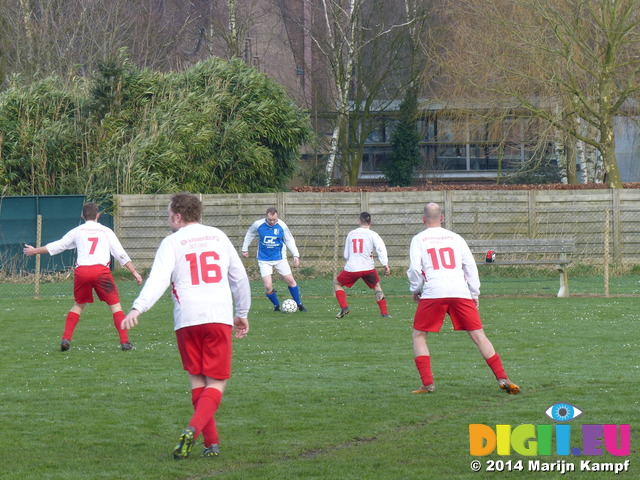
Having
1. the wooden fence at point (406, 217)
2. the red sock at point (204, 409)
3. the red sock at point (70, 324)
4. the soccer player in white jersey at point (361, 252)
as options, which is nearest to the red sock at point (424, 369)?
the red sock at point (204, 409)

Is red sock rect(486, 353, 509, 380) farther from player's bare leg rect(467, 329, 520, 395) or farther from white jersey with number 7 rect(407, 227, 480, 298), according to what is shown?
white jersey with number 7 rect(407, 227, 480, 298)

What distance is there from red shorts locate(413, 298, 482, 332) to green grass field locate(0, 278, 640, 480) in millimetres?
643

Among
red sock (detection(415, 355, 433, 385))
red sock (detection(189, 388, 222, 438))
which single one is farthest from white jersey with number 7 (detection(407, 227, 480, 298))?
red sock (detection(189, 388, 222, 438))

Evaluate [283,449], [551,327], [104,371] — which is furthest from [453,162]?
[283,449]

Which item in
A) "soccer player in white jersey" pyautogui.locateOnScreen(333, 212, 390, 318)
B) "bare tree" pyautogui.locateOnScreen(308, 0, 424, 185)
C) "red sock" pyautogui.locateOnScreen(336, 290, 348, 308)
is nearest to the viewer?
"soccer player in white jersey" pyautogui.locateOnScreen(333, 212, 390, 318)

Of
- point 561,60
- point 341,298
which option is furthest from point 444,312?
point 561,60

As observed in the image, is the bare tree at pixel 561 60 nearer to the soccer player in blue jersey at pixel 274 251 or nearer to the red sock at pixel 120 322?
the soccer player in blue jersey at pixel 274 251

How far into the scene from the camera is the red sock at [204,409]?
21.0ft

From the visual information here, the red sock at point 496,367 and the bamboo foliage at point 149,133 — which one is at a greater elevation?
the bamboo foliage at point 149,133

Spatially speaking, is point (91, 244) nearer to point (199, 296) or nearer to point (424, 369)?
point (424, 369)

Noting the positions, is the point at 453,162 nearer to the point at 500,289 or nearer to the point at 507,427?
the point at 500,289

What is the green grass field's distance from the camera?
21.2 feet

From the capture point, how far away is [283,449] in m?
6.90

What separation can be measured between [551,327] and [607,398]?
→ 5.79m
